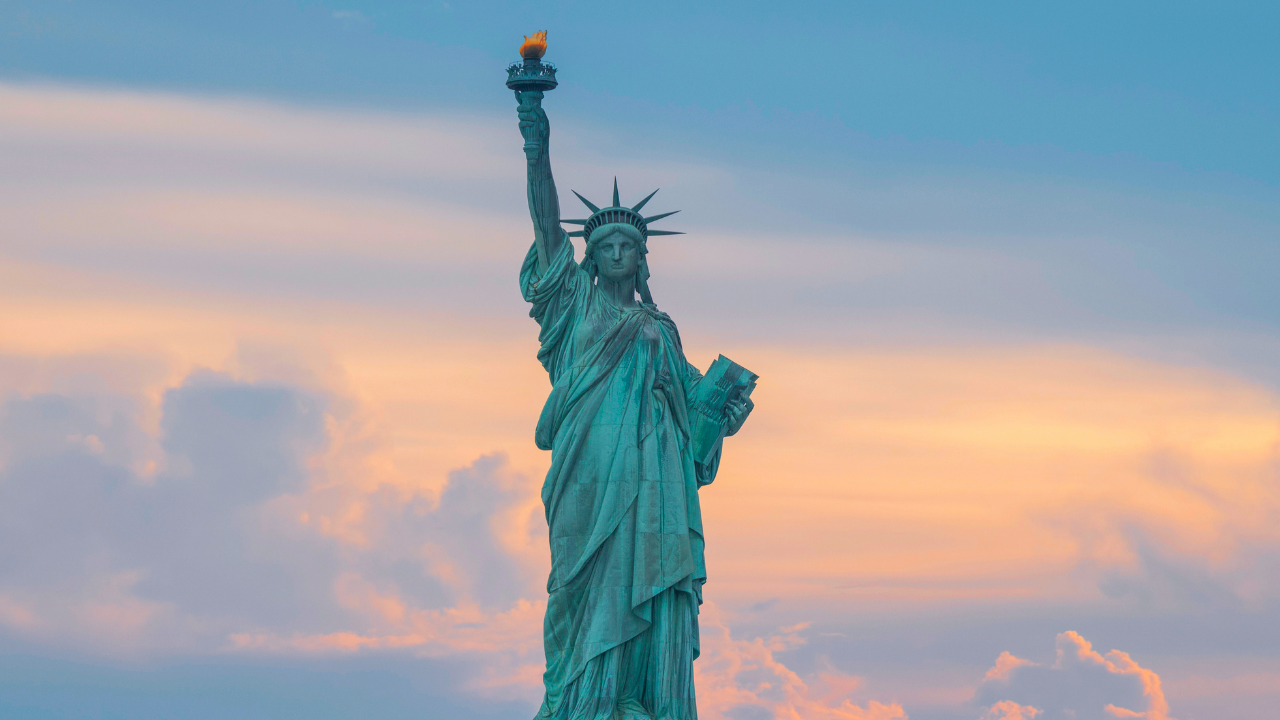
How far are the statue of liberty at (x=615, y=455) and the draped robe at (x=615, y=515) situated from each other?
2 centimetres

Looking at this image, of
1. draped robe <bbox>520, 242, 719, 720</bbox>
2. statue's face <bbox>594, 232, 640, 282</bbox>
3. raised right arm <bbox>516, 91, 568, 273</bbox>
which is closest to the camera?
draped robe <bbox>520, 242, 719, 720</bbox>

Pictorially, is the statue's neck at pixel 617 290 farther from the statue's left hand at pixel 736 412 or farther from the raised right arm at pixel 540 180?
the statue's left hand at pixel 736 412

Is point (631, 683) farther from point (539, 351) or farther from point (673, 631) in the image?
point (539, 351)

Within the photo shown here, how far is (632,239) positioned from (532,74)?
9.30 feet

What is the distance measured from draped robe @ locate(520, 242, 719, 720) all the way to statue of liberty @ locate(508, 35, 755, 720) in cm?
2

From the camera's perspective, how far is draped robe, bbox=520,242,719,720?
98.0 feet

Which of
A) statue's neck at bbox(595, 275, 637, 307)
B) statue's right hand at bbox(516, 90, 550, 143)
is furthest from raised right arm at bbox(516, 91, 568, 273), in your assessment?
statue's neck at bbox(595, 275, 637, 307)

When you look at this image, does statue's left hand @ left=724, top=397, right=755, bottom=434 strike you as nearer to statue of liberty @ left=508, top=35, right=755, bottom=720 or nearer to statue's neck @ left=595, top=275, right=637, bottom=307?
statue of liberty @ left=508, top=35, right=755, bottom=720

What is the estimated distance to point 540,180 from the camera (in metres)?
30.8

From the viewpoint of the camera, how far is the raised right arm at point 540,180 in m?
30.7

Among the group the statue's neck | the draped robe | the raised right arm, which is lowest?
the draped robe

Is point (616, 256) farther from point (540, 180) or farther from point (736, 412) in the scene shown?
point (736, 412)

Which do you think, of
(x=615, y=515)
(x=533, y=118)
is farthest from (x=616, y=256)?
(x=615, y=515)

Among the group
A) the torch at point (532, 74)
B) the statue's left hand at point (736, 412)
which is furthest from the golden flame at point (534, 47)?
the statue's left hand at point (736, 412)
